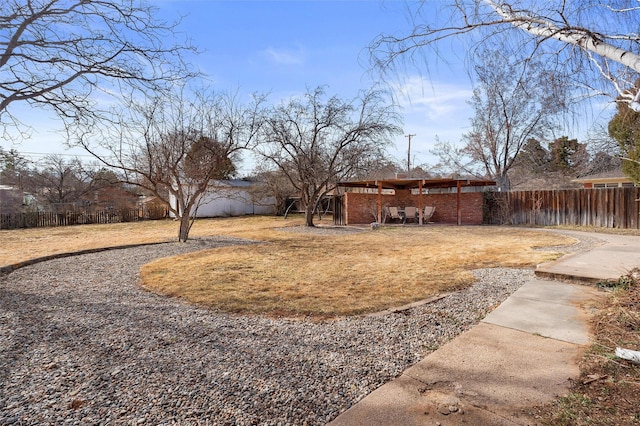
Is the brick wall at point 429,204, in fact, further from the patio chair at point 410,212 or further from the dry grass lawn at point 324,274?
the dry grass lawn at point 324,274

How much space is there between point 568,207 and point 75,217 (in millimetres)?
23101

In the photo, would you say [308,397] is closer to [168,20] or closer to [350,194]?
[168,20]

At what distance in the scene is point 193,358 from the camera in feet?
7.96

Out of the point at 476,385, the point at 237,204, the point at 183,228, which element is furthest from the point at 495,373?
the point at 237,204

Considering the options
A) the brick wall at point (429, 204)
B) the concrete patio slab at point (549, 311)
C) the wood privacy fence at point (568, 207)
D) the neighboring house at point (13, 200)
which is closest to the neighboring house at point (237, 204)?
the brick wall at point (429, 204)

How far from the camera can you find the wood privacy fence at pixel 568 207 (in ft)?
38.1

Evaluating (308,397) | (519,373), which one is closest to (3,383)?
(308,397)

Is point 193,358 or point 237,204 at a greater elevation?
point 237,204

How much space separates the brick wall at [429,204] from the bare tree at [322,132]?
236cm

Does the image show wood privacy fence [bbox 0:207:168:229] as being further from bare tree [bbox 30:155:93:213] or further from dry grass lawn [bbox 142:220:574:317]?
dry grass lawn [bbox 142:220:574:317]

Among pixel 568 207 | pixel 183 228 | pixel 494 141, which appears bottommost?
pixel 183 228

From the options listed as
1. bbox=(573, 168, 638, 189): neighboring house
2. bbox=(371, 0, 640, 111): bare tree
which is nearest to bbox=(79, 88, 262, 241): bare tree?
bbox=(371, 0, 640, 111): bare tree

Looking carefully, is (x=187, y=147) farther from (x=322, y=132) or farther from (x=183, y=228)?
(x=322, y=132)

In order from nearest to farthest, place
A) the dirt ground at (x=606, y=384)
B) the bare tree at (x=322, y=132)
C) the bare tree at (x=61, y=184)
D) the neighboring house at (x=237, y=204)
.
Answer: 1. the dirt ground at (x=606, y=384)
2. the bare tree at (x=322, y=132)
3. the bare tree at (x=61, y=184)
4. the neighboring house at (x=237, y=204)
